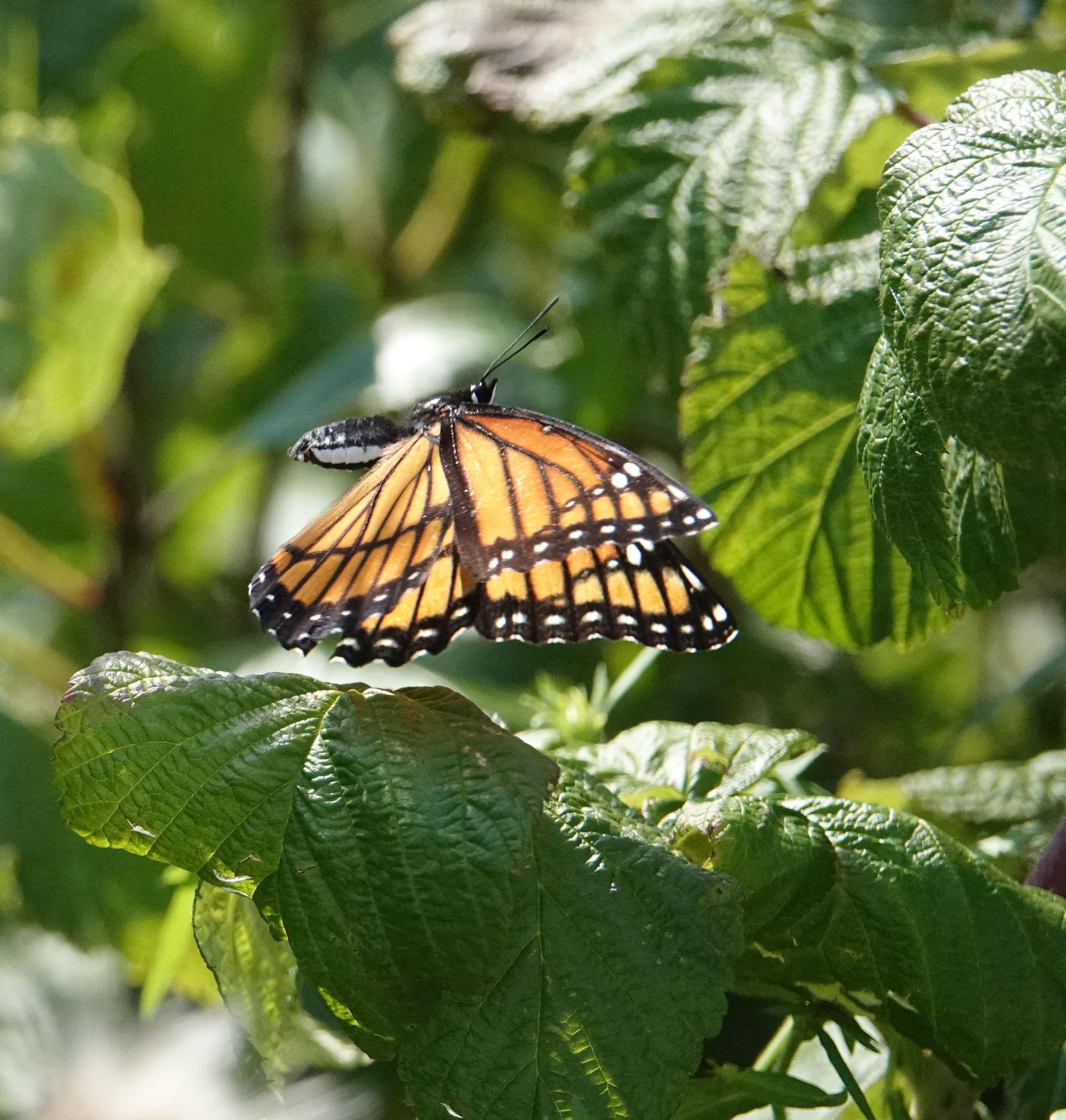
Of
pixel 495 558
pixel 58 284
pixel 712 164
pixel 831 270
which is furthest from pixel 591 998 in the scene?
pixel 58 284

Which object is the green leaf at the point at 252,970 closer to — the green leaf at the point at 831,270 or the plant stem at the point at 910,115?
the green leaf at the point at 831,270

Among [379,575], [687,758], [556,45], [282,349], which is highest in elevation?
[556,45]

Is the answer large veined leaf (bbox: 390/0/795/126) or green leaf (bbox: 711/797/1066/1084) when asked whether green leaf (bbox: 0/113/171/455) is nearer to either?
large veined leaf (bbox: 390/0/795/126)

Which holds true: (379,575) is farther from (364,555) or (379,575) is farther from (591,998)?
(591,998)

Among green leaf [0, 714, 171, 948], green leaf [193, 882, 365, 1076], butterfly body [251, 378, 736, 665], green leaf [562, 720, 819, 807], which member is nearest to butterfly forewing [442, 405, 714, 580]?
butterfly body [251, 378, 736, 665]

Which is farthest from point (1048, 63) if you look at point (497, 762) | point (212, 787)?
point (212, 787)

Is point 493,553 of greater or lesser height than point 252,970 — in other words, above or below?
above

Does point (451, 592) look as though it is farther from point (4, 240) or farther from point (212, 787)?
point (4, 240)

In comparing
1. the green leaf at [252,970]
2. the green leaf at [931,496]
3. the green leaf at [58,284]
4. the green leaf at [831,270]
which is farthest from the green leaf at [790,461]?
the green leaf at [58,284]
